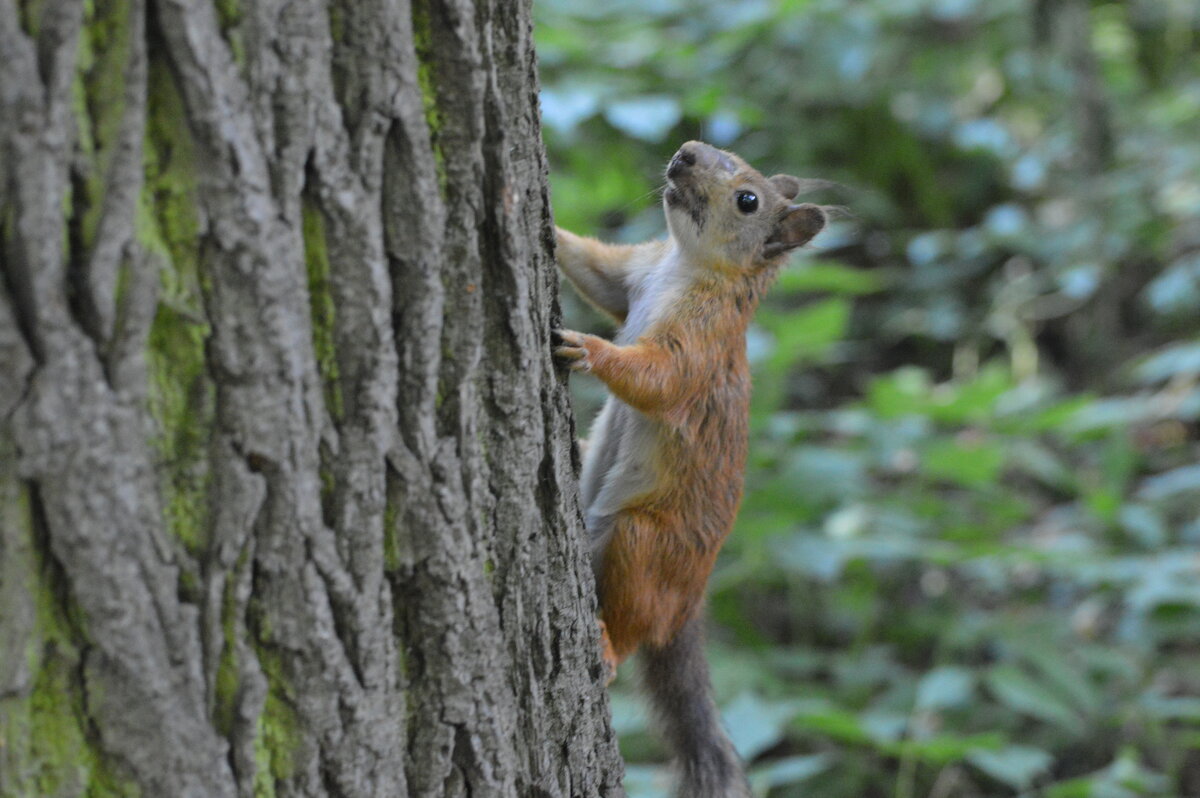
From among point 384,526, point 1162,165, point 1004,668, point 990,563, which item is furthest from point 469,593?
point 1162,165

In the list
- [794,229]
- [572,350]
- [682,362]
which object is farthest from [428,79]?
[794,229]

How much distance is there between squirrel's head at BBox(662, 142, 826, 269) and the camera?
274cm

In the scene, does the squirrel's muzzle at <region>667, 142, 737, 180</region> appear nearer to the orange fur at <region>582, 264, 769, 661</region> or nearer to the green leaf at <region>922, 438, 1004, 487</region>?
the orange fur at <region>582, 264, 769, 661</region>

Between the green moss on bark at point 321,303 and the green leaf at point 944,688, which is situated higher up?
the green moss on bark at point 321,303

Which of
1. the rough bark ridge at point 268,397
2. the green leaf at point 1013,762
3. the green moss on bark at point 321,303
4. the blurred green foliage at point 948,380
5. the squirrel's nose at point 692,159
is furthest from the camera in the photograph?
the blurred green foliage at point 948,380

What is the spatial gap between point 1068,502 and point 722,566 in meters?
2.76

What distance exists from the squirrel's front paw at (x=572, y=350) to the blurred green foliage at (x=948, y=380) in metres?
1.01

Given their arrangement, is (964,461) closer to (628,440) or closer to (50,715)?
(628,440)

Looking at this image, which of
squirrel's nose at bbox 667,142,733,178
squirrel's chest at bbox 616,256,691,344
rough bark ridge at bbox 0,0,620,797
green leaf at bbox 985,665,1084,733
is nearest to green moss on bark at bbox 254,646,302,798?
rough bark ridge at bbox 0,0,620,797

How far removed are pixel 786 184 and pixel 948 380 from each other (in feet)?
15.2

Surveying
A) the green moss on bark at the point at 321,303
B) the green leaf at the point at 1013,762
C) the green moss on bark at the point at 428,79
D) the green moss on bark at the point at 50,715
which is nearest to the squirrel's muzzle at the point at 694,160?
the green moss on bark at the point at 428,79

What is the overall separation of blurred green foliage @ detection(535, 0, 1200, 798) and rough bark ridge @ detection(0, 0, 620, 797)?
5.15ft

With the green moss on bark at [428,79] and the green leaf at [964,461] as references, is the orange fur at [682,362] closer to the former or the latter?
the green moss on bark at [428,79]

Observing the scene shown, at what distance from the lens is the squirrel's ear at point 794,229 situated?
280 centimetres
